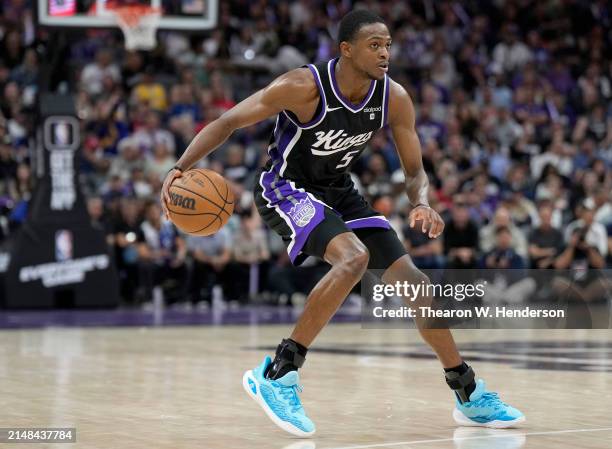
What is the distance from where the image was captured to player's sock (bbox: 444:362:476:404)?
5.06m

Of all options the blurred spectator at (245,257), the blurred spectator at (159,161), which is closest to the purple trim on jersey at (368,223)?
the blurred spectator at (245,257)

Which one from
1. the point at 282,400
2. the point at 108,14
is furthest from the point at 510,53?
the point at 282,400

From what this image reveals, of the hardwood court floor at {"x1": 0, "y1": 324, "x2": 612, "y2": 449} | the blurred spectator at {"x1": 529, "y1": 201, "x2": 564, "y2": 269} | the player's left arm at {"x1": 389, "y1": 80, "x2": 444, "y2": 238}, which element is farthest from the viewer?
the blurred spectator at {"x1": 529, "y1": 201, "x2": 564, "y2": 269}

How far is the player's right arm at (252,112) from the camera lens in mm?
4965

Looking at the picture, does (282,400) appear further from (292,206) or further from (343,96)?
(343,96)

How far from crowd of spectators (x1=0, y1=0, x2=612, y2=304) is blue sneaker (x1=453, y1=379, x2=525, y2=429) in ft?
26.3

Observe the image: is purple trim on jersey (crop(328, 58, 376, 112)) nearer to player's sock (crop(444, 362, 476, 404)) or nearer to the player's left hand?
the player's left hand

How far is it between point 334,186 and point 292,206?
0.32 meters

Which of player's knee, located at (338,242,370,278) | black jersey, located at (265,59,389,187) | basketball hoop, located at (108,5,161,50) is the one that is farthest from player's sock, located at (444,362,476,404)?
basketball hoop, located at (108,5,161,50)

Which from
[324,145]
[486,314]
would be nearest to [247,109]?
[324,145]

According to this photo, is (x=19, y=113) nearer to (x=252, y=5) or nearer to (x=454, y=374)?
(x=252, y=5)

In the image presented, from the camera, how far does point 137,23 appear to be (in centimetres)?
1199

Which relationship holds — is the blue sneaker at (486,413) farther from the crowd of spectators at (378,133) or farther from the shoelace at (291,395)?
the crowd of spectators at (378,133)

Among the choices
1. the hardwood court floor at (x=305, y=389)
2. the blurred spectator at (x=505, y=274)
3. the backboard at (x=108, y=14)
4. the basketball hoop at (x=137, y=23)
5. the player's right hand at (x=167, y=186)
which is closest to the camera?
the hardwood court floor at (x=305, y=389)
